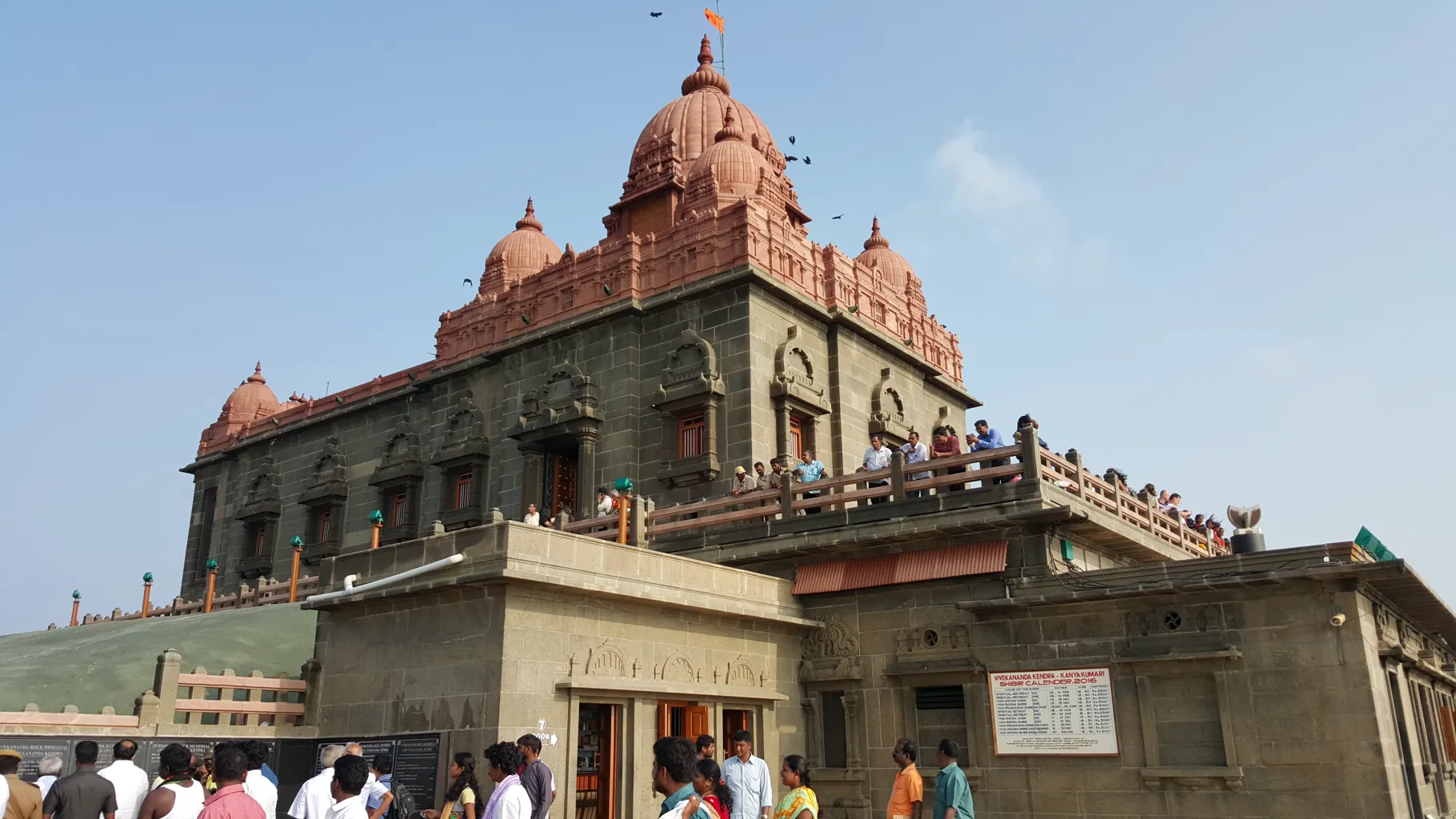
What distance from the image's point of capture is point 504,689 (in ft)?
39.3

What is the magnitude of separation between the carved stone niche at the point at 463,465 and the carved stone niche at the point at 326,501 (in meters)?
4.10

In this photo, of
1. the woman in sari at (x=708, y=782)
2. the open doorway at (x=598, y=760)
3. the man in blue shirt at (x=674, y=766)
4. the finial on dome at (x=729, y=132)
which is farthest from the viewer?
the finial on dome at (x=729, y=132)

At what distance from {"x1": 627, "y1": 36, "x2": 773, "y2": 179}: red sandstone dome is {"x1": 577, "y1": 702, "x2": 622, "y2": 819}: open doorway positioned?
1718cm

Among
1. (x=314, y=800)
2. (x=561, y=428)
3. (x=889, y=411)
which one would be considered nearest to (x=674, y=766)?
(x=314, y=800)

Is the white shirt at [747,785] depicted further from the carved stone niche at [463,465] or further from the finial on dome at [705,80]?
the finial on dome at [705,80]

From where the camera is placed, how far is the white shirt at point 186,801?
7.37 m

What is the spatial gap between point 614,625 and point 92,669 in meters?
7.56

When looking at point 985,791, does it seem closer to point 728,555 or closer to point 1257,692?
point 1257,692

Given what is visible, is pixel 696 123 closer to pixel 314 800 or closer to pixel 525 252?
pixel 525 252

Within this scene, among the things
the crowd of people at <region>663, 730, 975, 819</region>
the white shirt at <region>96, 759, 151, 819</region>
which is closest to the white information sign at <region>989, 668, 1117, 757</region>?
the crowd of people at <region>663, 730, 975, 819</region>

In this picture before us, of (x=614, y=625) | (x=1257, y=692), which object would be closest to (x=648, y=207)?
(x=614, y=625)

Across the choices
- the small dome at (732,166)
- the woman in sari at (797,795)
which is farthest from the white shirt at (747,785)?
the small dome at (732,166)

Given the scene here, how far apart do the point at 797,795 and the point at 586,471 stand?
14.1 meters

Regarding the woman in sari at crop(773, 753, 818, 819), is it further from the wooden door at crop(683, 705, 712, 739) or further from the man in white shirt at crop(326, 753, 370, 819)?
the wooden door at crop(683, 705, 712, 739)
